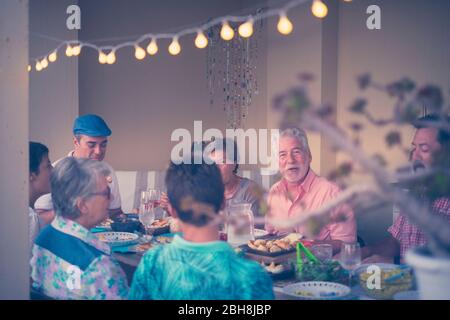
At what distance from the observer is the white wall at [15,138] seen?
76.2 inches

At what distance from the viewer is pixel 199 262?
1.75m

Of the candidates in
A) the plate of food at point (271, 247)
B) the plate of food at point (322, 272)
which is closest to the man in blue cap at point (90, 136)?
the plate of food at point (271, 247)

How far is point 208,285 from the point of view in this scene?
1.73 metres

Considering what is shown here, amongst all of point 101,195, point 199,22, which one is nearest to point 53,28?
point 199,22

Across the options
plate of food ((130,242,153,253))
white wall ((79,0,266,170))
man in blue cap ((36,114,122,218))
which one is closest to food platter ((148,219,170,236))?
plate of food ((130,242,153,253))

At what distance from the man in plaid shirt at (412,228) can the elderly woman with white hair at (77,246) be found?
119cm

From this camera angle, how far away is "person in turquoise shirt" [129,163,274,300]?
173cm

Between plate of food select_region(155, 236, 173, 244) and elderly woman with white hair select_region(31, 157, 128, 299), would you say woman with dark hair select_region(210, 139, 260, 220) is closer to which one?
plate of food select_region(155, 236, 173, 244)

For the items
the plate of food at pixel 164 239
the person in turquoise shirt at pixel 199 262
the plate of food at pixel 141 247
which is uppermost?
the person in turquoise shirt at pixel 199 262

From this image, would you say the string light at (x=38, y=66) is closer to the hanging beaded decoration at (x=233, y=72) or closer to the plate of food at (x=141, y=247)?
the hanging beaded decoration at (x=233, y=72)

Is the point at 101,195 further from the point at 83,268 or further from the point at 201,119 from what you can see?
the point at 201,119

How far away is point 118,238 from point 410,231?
1507 millimetres

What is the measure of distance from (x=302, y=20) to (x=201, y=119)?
1.41 metres

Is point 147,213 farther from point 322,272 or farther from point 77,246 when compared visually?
point 322,272
